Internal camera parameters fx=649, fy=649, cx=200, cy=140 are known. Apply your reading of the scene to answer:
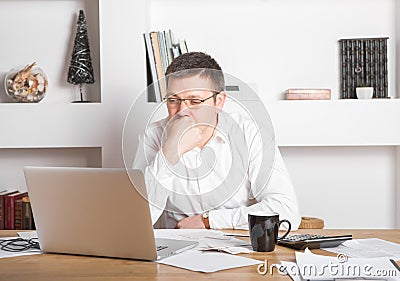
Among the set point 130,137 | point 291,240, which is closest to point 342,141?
point 291,240

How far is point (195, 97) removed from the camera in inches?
61.8

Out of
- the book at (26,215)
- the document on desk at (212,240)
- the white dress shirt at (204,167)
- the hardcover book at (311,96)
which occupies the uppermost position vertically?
the hardcover book at (311,96)

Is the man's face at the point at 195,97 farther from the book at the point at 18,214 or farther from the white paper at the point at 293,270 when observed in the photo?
the book at the point at 18,214

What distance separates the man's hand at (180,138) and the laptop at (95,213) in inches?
8.8

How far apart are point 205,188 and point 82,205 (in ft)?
0.99

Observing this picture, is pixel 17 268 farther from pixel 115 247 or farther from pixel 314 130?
pixel 314 130

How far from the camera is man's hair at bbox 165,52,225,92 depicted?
1.60 metres

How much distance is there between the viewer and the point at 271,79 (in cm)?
316

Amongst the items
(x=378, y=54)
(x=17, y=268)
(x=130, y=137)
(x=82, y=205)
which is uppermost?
(x=378, y=54)

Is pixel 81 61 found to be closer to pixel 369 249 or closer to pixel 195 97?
pixel 195 97

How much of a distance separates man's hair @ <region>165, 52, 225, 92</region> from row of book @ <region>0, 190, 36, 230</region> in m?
1.42
